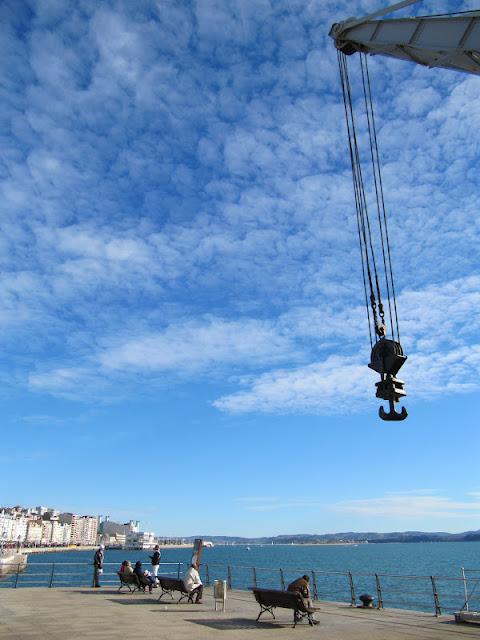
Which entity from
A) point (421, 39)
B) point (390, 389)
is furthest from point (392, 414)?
point (421, 39)

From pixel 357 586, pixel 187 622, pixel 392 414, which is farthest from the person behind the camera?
pixel 357 586

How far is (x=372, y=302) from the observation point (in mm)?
15867

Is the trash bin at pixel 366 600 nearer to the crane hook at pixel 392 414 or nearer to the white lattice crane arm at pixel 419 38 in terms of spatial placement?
the crane hook at pixel 392 414

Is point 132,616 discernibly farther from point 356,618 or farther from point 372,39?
point 372,39

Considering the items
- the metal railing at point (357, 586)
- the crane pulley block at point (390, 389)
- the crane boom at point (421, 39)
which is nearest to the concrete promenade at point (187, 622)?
the metal railing at point (357, 586)

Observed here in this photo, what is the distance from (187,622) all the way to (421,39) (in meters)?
16.0

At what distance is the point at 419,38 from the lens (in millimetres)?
13680

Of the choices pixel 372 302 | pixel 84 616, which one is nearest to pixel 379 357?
pixel 372 302

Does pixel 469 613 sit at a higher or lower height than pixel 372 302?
lower

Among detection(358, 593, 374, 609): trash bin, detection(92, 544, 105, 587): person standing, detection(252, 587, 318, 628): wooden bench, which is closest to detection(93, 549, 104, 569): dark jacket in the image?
detection(92, 544, 105, 587): person standing

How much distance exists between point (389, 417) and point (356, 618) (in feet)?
22.4

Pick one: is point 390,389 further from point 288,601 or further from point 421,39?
point 421,39

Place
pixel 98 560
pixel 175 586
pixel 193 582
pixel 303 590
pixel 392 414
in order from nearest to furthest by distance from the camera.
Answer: pixel 392 414
pixel 303 590
pixel 175 586
pixel 193 582
pixel 98 560

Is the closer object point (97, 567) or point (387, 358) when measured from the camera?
point (387, 358)
